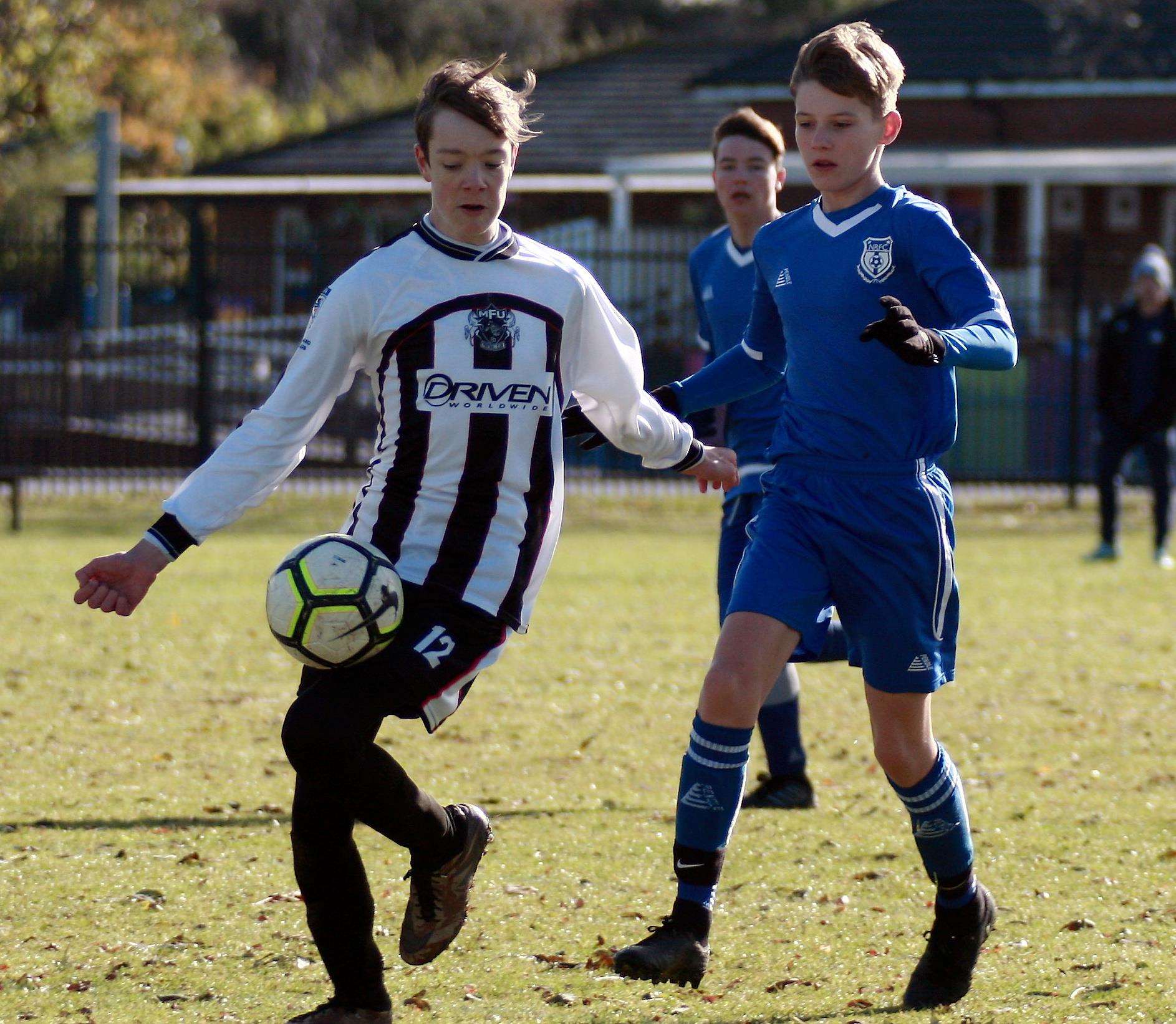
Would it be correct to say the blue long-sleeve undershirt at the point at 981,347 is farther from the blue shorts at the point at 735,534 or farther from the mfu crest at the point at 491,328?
the blue shorts at the point at 735,534

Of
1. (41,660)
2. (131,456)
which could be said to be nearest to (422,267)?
(41,660)

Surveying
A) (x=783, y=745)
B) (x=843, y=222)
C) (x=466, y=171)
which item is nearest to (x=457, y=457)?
(x=466, y=171)

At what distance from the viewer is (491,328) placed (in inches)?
162

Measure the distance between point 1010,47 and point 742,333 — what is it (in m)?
24.7

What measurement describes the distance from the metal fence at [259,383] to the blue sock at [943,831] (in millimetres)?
13899

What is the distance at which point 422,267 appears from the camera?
412cm

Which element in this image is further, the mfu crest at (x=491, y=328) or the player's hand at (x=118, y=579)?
the mfu crest at (x=491, y=328)

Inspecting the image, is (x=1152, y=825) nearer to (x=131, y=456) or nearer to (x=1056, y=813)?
(x=1056, y=813)

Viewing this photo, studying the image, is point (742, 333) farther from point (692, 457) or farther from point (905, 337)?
point (905, 337)

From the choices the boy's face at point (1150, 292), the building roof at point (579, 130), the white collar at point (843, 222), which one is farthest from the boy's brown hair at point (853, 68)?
the building roof at point (579, 130)

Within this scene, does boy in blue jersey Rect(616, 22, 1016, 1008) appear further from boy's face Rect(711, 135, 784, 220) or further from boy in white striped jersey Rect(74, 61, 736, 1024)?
boy's face Rect(711, 135, 784, 220)

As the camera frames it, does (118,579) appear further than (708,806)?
No

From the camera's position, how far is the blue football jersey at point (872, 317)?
14.1 ft

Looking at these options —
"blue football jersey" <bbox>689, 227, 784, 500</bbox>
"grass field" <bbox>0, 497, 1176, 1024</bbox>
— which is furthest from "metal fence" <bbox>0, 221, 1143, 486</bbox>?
Result: "blue football jersey" <bbox>689, 227, 784, 500</bbox>
